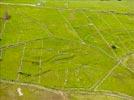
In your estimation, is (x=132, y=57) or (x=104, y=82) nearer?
(x=104, y=82)

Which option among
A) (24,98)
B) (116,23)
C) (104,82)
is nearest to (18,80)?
(24,98)

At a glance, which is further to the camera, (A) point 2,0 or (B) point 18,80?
(A) point 2,0

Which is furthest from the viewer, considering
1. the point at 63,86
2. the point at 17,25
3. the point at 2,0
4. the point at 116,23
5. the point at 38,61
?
the point at 2,0

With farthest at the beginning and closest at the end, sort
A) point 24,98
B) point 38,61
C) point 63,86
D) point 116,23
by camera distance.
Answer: point 116,23 → point 38,61 → point 63,86 → point 24,98

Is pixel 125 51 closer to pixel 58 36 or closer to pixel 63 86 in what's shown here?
pixel 58 36

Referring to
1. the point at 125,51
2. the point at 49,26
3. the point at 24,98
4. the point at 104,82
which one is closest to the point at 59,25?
the point at 49,26

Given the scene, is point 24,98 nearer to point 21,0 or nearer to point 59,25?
point 59,25
